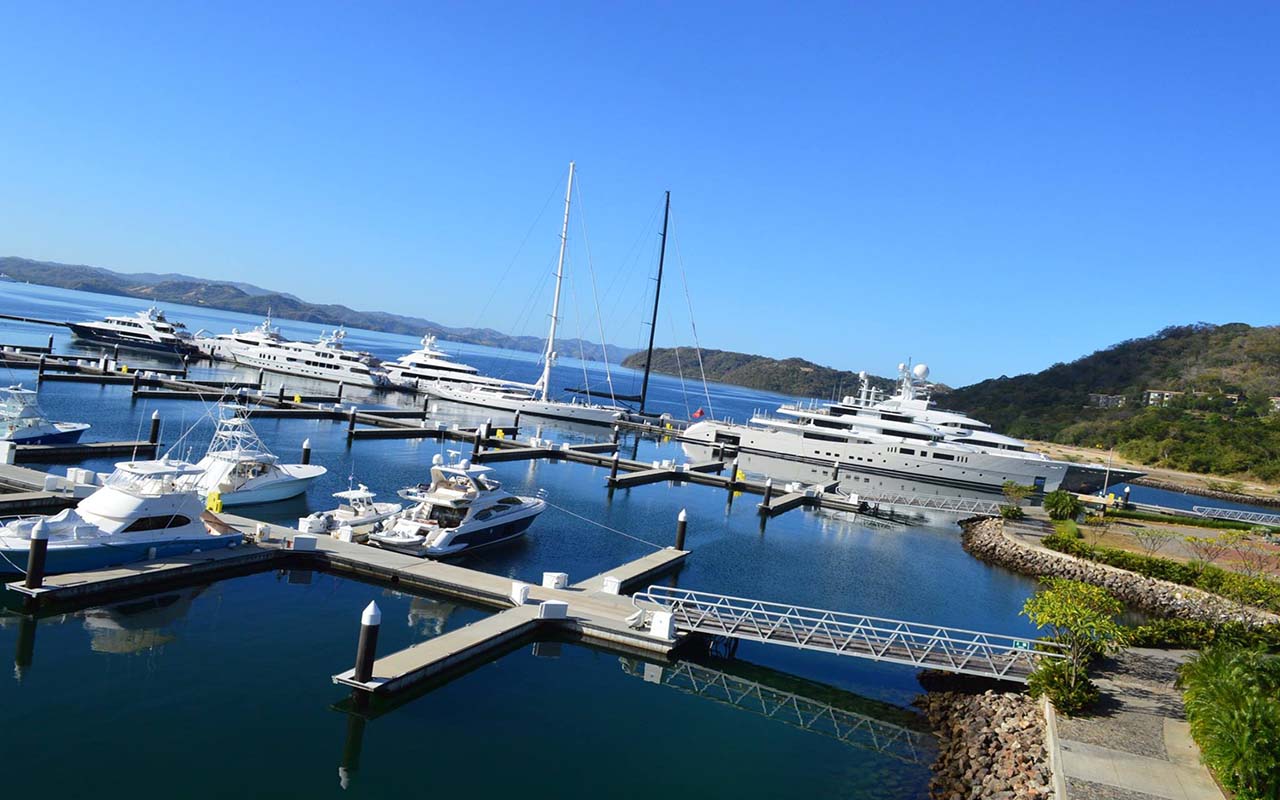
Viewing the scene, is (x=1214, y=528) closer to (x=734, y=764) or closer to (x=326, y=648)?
(x=734, y=764)

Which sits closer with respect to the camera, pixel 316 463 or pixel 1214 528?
pixel 316 463

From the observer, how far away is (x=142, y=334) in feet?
307

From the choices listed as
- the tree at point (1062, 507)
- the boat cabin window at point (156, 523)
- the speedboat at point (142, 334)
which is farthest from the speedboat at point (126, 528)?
the speedboat at point (142, 334)

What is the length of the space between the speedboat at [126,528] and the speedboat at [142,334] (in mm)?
80871

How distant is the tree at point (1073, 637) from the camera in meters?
16.6

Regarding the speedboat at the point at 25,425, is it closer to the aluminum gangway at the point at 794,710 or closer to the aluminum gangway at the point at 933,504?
the aluminum gangway at the point at 794,710

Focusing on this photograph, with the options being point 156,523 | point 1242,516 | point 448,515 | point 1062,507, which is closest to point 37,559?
point 156,523

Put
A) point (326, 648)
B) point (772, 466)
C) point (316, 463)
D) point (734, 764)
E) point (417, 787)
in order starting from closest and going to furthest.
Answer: point (417, 787), point (734, 764), point (326, 648), point (316, 463), point (772, 466)

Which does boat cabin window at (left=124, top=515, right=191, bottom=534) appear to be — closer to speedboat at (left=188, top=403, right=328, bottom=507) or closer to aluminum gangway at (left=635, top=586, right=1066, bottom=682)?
speedboat at (left=188, top=403, right=328, bottom=507)

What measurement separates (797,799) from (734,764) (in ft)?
4.56

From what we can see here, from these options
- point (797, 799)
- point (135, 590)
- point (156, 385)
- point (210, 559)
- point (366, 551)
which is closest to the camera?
point (797, 799)

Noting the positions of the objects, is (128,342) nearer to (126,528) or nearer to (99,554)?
(126,528)

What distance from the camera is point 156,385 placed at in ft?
195

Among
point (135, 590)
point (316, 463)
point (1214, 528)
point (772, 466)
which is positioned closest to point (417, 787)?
point (135, 590)
